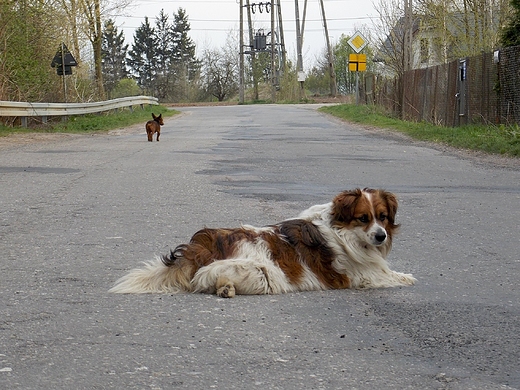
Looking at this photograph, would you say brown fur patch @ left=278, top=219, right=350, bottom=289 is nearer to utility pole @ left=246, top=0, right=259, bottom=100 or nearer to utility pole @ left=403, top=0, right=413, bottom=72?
utility pole @ left=403, top=0, right=413, bottom=72

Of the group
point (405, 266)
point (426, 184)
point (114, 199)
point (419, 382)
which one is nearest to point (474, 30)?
point (426, 184)

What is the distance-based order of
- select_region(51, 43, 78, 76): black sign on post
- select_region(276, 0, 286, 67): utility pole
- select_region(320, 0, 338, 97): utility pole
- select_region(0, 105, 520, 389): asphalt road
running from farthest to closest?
select_region(276, 0, 286, 67): utility pole < select_region(320, 0, 338, 97): utility pole < select_region(51, 43, 78, 76): black sign on post < select_region(0, 105, 520, 389): asphalt road

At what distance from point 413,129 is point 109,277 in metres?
20.0

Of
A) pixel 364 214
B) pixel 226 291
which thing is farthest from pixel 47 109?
pixel 226 291

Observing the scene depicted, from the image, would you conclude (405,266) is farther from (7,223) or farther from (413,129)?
(413,129)

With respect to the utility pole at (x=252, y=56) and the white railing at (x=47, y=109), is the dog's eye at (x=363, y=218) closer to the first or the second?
the white railing at (x=47, y=109)

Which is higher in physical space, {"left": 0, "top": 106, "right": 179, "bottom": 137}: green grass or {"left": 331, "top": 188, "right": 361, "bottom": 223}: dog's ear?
{"left": 331, "top": 188, "right": 361, "bottom": 223}: dog's ear

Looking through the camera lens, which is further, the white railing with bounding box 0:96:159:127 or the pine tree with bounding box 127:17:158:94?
the pine tree with bounding box 127:17:158:94

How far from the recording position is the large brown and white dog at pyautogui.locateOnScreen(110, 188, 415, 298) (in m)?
5.86

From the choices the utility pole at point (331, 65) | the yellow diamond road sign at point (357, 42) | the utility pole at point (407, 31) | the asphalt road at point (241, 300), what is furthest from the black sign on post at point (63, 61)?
the utility pole at point (331, 65)

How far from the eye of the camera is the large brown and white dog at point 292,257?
19.2 ft

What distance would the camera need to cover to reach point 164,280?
5910mm

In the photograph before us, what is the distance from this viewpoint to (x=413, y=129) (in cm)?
2536

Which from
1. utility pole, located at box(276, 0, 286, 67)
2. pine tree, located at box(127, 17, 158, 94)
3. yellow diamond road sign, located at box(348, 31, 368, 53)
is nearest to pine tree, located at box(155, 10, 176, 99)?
pine tree, located at box(127, 17, 158, 94)
